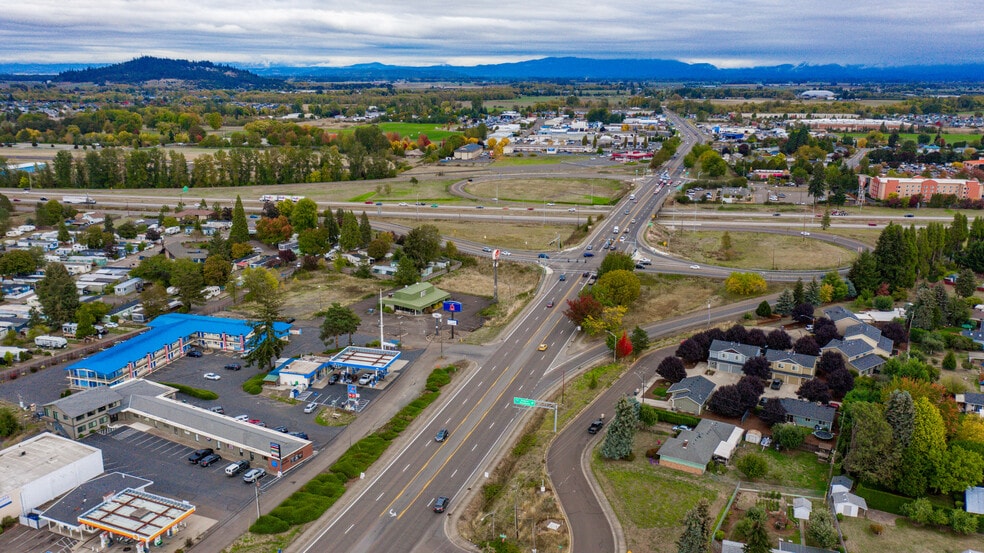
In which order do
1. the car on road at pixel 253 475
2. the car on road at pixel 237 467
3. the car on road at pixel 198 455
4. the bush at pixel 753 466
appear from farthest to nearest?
1. the car on road at pixel 198 455
2. the car on road at pixel 237 467
3. the car on road at pixel 253 475
4. the bush at pixel 753 466

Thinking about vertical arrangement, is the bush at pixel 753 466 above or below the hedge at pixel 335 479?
above

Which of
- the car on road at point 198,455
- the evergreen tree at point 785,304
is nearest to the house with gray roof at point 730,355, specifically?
the evergreen tree at point 785,304

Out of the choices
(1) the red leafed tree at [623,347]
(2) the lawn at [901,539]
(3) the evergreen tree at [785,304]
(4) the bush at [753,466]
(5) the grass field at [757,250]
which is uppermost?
(5) the grass field at [757,250]

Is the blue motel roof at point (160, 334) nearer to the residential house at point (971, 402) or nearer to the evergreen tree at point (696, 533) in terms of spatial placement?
the evergreen tree at point (696, 533)

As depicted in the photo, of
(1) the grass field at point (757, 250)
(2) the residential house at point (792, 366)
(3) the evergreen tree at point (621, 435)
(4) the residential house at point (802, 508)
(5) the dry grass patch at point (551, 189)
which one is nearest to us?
(4) the residential house at point (802, 508)

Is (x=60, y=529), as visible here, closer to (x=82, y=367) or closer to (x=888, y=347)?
(x=82, y=367)

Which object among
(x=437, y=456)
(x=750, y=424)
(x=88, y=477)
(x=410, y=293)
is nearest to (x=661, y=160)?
(x=410, y=293)

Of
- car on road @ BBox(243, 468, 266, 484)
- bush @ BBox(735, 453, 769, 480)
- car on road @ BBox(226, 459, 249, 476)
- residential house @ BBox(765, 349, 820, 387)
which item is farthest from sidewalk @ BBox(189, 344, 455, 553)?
residential house @ BBox(765, 349, 820, 387)
